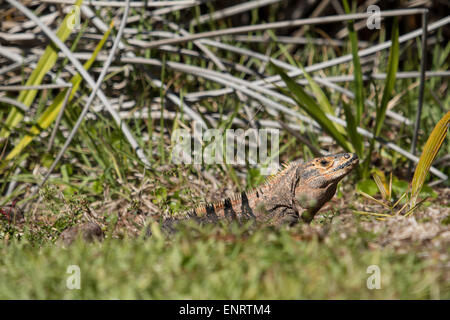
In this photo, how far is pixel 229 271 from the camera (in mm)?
2113

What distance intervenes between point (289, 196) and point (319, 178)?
1.01ft

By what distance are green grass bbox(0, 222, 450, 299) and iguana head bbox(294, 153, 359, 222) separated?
1.33m

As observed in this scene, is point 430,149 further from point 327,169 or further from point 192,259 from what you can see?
point 192,259

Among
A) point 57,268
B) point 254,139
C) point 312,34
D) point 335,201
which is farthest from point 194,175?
point 312,34

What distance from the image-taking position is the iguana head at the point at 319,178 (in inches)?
149

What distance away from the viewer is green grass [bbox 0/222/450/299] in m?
2.01

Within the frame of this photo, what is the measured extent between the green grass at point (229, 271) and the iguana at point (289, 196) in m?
1.29

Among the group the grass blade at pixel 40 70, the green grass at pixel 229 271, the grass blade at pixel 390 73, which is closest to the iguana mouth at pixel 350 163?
the grass blade at pixel 390 73

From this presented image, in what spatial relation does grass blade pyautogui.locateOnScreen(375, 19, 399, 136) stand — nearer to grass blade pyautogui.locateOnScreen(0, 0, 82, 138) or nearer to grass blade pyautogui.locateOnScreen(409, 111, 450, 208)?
grass blade pyautogui.locateOnScreen(409, 111, 450, 208)

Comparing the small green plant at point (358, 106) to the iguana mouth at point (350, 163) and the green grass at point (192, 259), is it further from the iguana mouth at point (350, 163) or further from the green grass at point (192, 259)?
the iguana mouth at point (350, 163)

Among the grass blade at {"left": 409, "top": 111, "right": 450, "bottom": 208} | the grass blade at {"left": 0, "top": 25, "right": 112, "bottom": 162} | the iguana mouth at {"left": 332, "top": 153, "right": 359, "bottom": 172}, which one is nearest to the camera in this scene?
the grass blade at {"left": 409, "top": 111, "right": 450, "bottom": 208}

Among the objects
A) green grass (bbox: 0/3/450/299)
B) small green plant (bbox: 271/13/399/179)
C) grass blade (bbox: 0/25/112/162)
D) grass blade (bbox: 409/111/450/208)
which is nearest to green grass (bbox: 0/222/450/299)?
green grass (bbox: 0/3/450/299)

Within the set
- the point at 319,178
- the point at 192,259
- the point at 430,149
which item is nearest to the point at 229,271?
the point at 192,259
